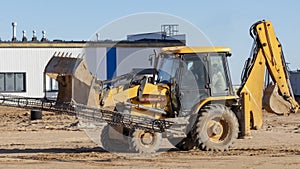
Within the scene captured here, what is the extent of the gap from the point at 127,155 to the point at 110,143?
0.95 metres

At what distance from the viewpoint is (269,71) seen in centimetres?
2061

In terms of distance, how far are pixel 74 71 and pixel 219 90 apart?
396 cm

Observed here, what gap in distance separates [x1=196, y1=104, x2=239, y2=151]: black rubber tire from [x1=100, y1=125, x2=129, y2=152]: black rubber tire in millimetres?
2034

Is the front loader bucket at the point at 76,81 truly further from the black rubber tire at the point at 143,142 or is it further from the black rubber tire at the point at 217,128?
the black rubber tire at the point at 217,128

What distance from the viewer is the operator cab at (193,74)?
62.3ft

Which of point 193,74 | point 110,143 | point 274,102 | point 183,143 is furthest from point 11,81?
point 193,74

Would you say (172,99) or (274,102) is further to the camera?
(274,102)

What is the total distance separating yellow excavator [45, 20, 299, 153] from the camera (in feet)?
60.2

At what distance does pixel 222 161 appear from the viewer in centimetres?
1759

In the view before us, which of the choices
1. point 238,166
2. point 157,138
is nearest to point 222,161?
point 238,166

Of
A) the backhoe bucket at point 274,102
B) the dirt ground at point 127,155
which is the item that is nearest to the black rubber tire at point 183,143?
the dirt ground at point 127,155

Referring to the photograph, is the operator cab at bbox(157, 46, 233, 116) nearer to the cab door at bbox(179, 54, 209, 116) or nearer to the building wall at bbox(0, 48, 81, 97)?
the cab door at bbox(179, 54, 209, 116)

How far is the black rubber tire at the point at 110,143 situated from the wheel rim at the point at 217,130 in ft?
7.46

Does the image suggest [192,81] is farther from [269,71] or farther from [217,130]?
[269,71]
